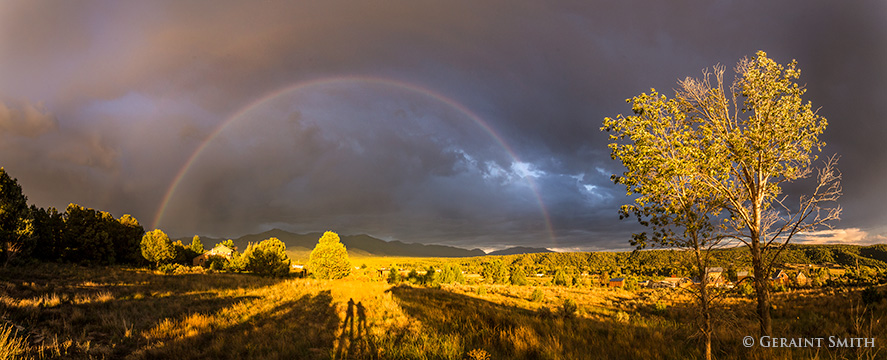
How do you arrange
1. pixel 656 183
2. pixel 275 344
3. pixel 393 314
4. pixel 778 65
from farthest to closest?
1. pixel 393 314
2. pixel 778 65
3. pixel 275 344
4. pixel 656 183

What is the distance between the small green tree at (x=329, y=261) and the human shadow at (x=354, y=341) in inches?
1430

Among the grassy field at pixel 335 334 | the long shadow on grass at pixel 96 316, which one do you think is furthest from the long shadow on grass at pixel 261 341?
the long shadow on grass at pixel 96 316

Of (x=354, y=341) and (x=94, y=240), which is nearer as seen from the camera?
(x=354, y=341)

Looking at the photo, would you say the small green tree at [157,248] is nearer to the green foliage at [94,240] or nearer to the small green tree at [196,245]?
the green foliage at [94,240]

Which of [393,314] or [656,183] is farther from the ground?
[656,183]

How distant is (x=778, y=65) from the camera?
28.7 feet

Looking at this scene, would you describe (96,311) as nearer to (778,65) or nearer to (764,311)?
(764,311)

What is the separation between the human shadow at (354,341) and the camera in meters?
7.20

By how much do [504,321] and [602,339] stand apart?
9.13 ft

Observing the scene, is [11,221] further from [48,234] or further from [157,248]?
[157,248]

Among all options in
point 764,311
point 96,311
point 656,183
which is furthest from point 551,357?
point 96,311

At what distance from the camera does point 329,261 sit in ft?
152

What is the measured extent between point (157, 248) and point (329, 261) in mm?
26785

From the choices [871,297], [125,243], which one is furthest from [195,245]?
[871,297]
